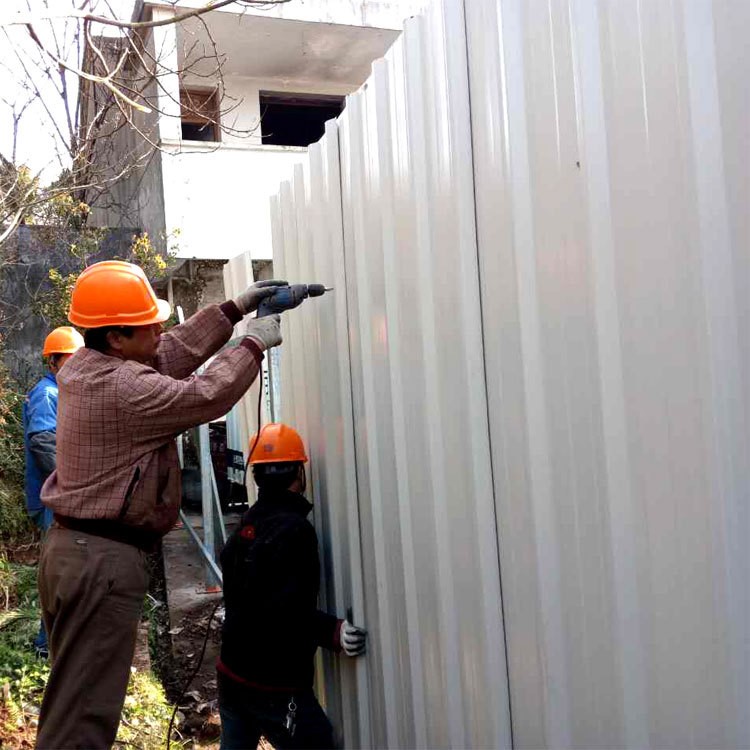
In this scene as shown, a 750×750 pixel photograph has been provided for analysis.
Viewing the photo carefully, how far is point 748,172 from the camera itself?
1381mm

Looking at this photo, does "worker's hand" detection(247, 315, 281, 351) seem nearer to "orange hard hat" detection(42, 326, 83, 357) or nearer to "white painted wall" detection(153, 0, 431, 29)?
"orange hard hat" detection(42, 326, 83, 357)

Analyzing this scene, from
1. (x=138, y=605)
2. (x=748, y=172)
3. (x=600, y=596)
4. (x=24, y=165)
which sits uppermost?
(x=24, y=165)

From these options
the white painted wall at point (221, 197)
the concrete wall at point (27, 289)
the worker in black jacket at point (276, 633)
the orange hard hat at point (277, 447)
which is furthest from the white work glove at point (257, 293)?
the white painted wall at point (221, 197)

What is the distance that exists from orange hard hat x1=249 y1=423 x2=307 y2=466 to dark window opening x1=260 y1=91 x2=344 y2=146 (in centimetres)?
1088

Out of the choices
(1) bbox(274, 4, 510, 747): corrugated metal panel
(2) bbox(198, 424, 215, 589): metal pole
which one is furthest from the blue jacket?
(1) bbox(274, 4, 510, 747): corrugated metal panel

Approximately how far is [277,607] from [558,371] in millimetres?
1843

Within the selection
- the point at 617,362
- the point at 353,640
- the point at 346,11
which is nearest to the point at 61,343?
the point at 353,640

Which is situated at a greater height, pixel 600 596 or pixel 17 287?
pixel 17 287

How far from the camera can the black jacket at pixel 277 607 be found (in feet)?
10.5

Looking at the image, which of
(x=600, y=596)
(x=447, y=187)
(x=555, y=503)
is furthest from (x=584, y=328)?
(x=447, y=187)

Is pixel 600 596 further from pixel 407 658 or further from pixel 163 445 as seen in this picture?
pixel 163 445

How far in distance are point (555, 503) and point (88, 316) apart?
2.05 metres

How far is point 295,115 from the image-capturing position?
14.5 meters

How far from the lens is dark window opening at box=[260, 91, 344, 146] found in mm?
13719
